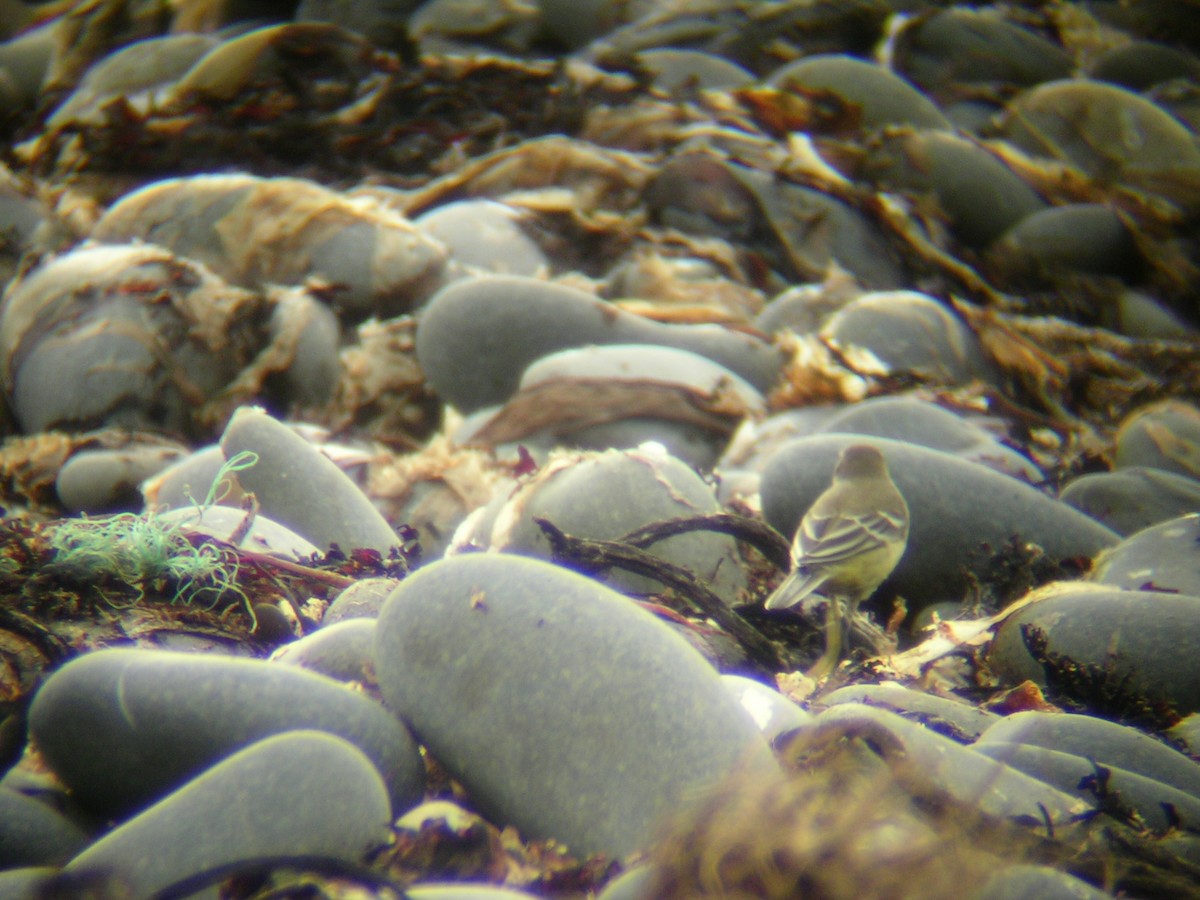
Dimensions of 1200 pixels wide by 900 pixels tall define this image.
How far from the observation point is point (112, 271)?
16.6ft

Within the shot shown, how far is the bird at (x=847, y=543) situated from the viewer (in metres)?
2.77

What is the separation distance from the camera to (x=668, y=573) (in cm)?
257

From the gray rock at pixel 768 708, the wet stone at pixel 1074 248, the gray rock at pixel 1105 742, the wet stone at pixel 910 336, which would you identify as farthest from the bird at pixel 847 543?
the wet stone at pixel 1074 248

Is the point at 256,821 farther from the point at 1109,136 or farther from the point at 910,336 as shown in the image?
the point at 1109,136

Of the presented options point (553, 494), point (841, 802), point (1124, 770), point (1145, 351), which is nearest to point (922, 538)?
point (553, 494)

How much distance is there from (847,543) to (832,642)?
30 centimetres

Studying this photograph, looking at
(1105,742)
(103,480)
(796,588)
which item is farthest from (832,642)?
(103,480)

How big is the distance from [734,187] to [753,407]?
2629 mm

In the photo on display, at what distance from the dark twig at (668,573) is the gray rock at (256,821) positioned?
1052 mm

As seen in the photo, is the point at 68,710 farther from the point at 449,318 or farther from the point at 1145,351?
the point at 1145,351

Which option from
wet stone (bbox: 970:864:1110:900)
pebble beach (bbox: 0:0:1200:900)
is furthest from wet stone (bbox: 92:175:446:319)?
wet stone (bbox: 970:864:1110:900)

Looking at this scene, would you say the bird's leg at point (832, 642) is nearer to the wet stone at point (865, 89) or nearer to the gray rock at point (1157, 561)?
the gray rock at point (1157, 561)

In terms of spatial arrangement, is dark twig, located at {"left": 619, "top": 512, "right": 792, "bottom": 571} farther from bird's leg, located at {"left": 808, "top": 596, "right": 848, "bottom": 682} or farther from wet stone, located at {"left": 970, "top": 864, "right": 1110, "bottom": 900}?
wet stone, located at {"left": 970, "top": 864, "right": 1110, "bottom": 900}

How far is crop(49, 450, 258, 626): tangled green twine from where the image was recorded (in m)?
2.38
